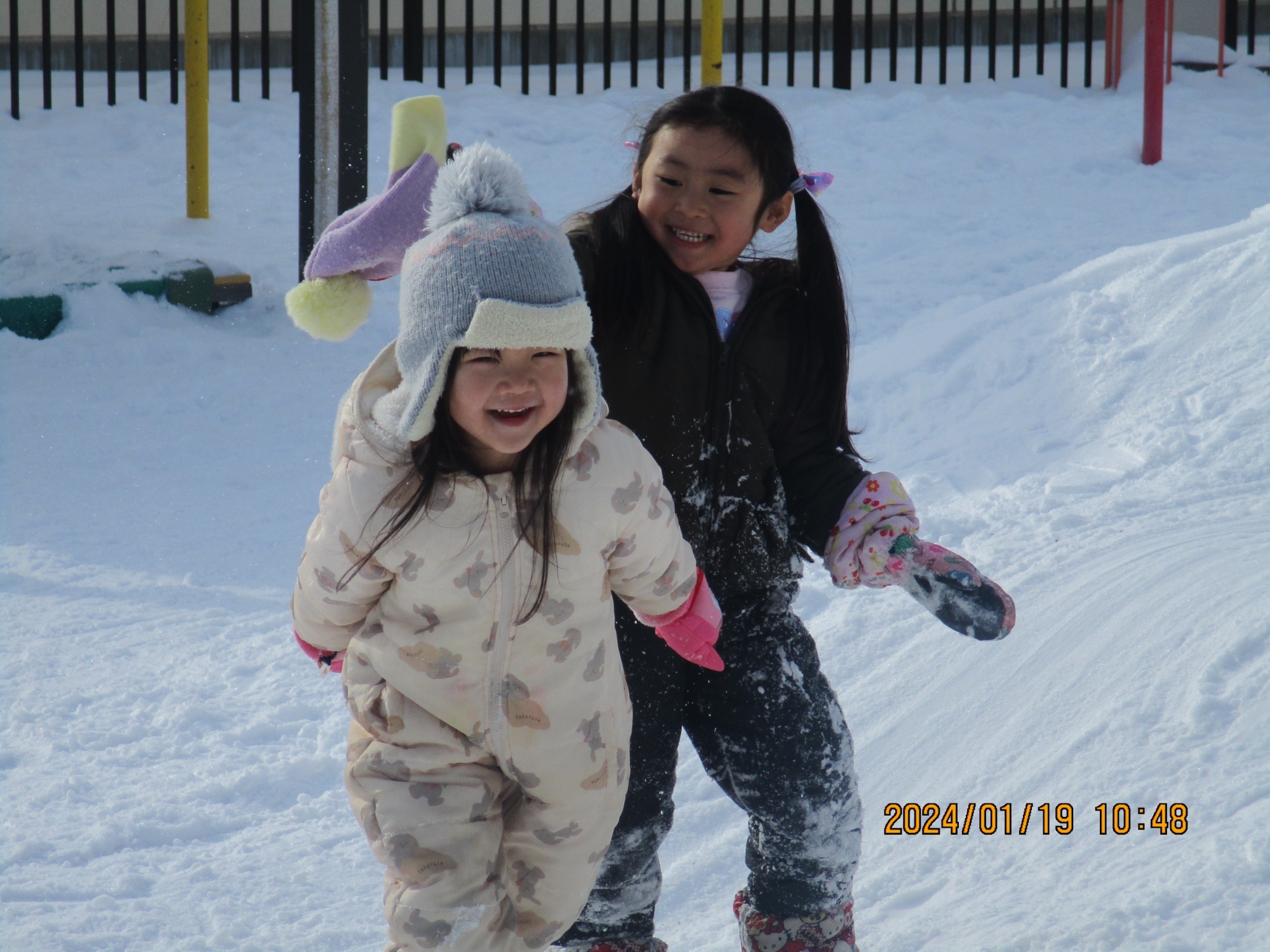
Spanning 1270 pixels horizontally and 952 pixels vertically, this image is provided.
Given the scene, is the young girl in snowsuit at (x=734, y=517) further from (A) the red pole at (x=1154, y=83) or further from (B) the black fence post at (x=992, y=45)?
(B) the black fence post at (x=992, y=45)

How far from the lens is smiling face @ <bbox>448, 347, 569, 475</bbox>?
5.05 feet

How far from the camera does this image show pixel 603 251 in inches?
72.7

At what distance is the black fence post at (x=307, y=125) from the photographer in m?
5.22

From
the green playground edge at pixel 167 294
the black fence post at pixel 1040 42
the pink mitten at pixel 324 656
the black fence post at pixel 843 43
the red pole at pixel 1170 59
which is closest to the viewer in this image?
the pink mitten at pixel 324 656

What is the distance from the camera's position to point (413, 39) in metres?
8.48

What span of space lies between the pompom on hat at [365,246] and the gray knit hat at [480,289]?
114 millimetres

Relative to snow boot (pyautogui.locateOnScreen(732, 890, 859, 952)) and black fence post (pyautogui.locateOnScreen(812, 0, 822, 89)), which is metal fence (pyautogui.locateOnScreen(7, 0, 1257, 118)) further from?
snow boot (pyautogui.locateOnScreen(732, 890, 859, 952))

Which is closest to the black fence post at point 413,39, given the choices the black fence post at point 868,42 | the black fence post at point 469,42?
the black fence post at point 469,42

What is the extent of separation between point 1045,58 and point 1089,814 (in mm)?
8572

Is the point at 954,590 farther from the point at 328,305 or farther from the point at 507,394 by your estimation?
the point at 328,305

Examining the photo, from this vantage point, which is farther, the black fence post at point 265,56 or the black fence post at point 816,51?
the black fence post at point 816,51

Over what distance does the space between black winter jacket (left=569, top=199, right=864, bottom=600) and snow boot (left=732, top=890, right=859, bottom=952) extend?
482 millimetres

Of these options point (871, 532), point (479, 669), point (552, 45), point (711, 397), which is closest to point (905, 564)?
point (871, 532)

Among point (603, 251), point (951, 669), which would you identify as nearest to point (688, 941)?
point (951, 669)
